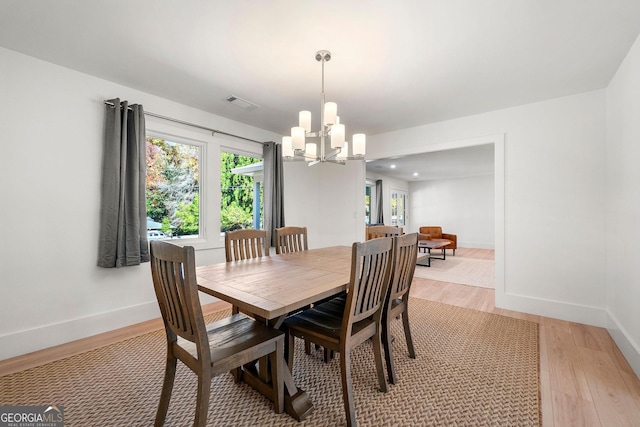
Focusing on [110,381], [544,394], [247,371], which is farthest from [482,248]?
[110,381]

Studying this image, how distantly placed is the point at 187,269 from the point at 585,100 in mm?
3896

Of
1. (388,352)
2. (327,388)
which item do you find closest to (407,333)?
(388,352)

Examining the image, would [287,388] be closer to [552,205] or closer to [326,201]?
[552,205]

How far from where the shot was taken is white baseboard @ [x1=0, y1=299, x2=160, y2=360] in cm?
210

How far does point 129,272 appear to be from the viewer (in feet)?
8.93

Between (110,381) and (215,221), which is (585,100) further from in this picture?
(110,381)

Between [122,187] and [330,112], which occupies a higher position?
[330,112]

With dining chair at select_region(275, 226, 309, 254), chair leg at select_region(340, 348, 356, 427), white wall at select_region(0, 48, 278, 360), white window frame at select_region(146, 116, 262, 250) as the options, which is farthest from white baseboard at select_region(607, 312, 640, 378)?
white wall at select_region(0, 48, 278, 360)

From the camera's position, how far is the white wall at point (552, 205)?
2742 mm

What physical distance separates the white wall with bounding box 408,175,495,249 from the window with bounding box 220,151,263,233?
24.5ft

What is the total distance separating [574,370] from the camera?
193 cm

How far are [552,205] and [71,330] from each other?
485 cm

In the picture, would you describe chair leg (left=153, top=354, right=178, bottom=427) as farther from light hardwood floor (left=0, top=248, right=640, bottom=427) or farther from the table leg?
light hardwood floor (left=0, top=248, right=640, bottom=427)

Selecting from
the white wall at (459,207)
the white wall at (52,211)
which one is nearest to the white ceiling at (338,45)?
the white wall at (52,211)
